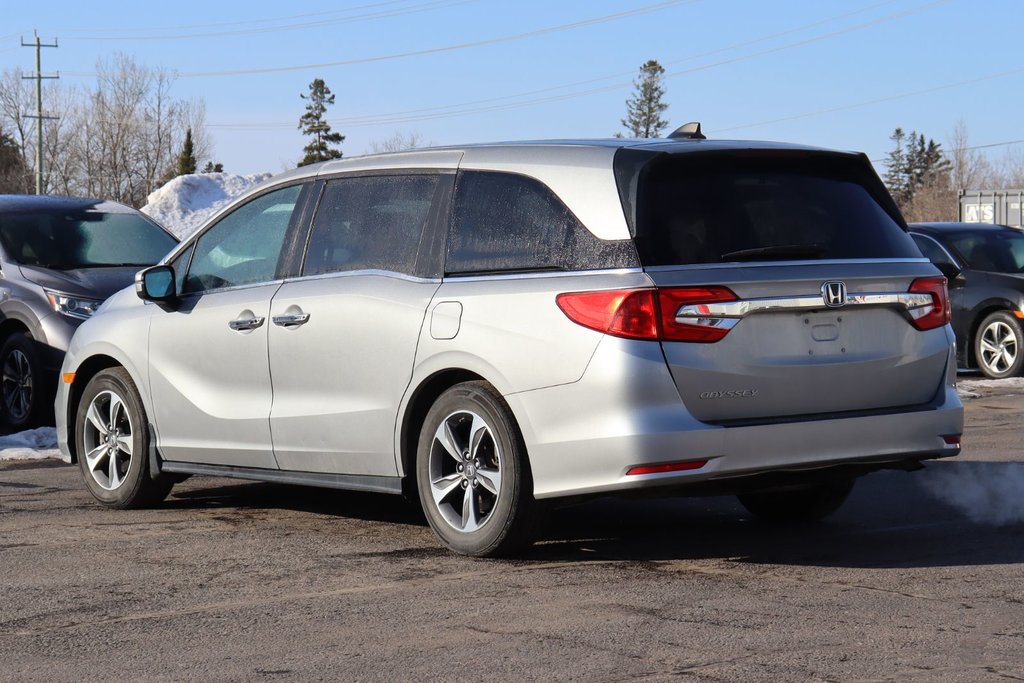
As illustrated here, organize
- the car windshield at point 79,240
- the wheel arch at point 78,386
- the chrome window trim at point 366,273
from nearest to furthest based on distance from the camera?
1. the chrome window trim at point 366,273
2. the wheel arch at point 78,386
3. the car windshield at point 79,240

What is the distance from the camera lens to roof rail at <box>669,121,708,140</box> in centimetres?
684

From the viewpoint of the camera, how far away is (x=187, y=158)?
79812mm

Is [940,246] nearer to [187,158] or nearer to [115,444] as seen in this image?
[115,444]

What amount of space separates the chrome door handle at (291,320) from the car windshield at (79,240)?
601cm

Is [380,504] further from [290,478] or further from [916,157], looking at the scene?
[916,157]

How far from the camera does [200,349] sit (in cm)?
762

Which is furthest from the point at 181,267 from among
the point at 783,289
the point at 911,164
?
the point at 911,164

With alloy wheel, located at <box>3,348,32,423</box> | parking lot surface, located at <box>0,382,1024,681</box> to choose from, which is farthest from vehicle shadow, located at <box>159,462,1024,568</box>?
alloy wheel, located at <box>3,348,32,423</box>

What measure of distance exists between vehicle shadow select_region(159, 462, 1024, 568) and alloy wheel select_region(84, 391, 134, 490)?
362 mm

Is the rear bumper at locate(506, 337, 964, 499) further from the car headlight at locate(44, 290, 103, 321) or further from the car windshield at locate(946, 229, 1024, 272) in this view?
the car windshield at locate(946, 229, 1024, 272)

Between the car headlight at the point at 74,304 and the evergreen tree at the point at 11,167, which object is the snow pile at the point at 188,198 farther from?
the car headlight at the point at 74,304

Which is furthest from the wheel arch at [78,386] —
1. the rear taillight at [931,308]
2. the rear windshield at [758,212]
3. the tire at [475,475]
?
the rear taillight at [931,308]

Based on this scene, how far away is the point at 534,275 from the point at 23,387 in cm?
723

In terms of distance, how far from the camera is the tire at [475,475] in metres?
6.09
